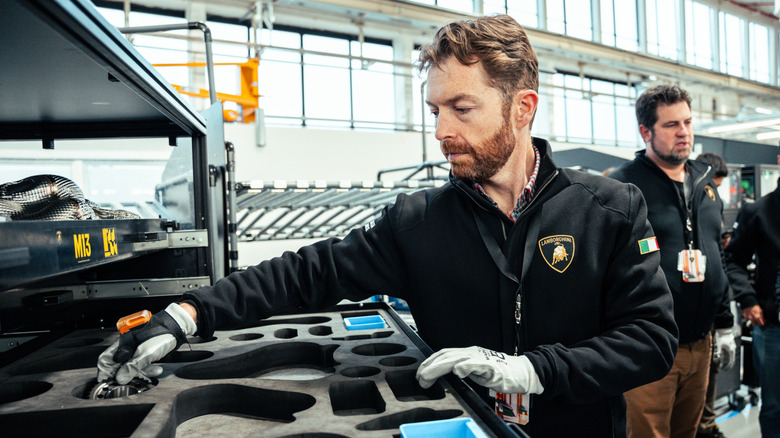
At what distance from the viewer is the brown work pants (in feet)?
6.98

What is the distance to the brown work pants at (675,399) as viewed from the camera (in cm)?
213

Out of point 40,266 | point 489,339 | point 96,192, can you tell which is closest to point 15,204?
point 40,266

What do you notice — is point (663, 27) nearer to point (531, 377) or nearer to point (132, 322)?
point (531, 377)

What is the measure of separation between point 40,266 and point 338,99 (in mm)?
7051

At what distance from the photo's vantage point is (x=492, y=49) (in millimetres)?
1175

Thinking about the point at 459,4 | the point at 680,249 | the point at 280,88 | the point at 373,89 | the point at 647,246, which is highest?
the point at 459,4

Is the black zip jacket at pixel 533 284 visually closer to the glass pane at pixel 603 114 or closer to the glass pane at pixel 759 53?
the glass pane at pixel 603 114

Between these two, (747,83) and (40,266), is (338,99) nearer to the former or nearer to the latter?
(40,266)

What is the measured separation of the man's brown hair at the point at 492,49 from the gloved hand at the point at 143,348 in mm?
827

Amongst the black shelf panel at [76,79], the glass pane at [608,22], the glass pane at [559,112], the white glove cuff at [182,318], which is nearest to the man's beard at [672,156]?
the black shelf panel at [76,79]

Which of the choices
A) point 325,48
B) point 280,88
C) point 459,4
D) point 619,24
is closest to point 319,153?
point 280,88

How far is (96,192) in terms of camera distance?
5.50 m

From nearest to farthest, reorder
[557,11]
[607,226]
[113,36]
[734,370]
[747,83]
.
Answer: [113,36], [607,226], [734,370], [557,11], [747,83]

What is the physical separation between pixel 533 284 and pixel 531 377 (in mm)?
240
